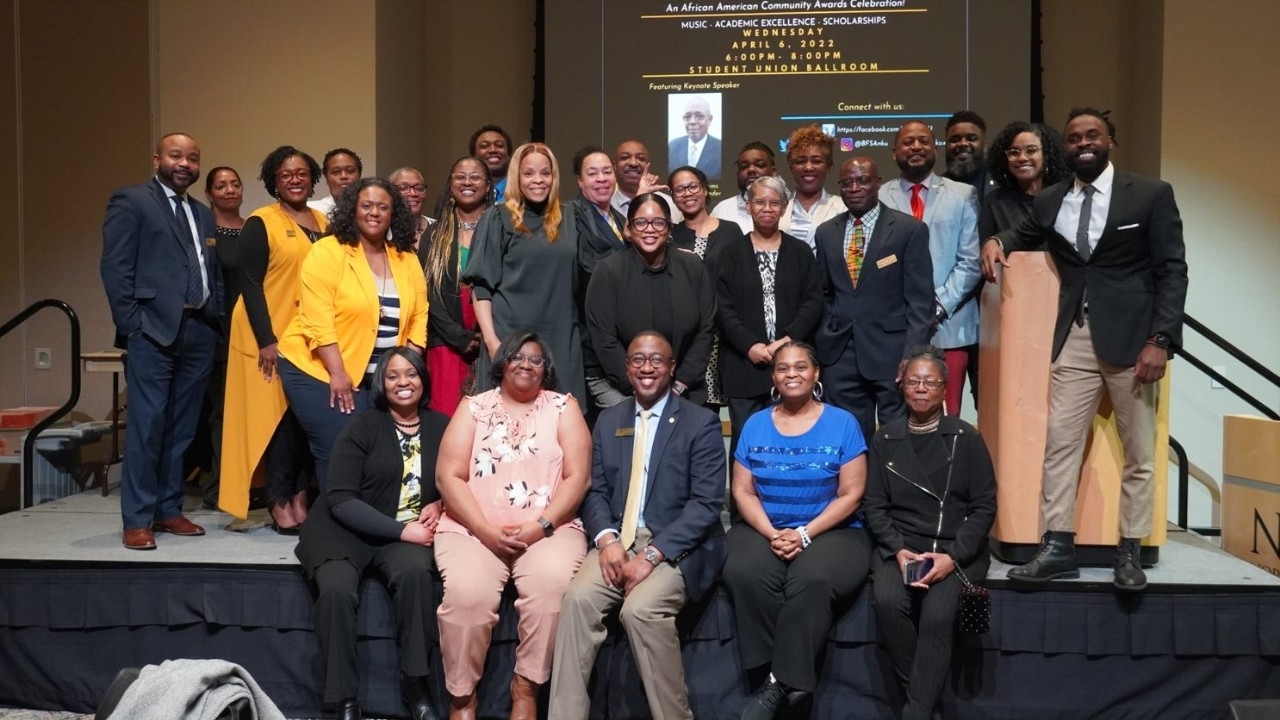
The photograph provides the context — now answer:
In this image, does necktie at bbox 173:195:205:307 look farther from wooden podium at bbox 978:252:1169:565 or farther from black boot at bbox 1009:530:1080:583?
black boot at bbox 1009:530:1080:583

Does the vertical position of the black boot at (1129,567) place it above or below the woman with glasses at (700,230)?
below

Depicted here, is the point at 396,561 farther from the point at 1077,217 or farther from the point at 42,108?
the point at 42,108

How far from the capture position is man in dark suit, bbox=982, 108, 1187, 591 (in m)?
3.75

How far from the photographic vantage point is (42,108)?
7.30 meters

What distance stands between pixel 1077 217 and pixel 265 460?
10.8 feet

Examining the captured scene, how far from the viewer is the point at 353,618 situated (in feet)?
12.0

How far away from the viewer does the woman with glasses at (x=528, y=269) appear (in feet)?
14.1

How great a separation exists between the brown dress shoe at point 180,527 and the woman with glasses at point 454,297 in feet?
3.38

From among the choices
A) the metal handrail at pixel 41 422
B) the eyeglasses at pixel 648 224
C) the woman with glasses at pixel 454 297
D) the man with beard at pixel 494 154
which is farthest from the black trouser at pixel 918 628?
the metal handrail at pixel 41 422

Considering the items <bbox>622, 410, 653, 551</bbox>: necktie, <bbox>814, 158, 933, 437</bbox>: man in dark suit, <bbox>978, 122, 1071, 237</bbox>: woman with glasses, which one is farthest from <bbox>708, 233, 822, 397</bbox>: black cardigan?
<bbox>978, 122, 1071, 237</bbox>: woman with glasses

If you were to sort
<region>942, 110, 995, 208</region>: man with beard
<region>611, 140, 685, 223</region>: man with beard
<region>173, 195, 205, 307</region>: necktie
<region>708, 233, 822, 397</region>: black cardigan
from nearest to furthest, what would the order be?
<region>708, 233, 822, 397</region>: black cardigan, <region>173, 195, 205, 307</region>: necktie, <region>942, 110, 995, 208</region>: man with beard, <region>611, 140, 685, 223</region>: man with beard

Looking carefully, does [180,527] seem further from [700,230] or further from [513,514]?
[700,230]

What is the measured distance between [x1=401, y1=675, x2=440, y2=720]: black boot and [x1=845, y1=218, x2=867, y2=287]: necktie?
206cm

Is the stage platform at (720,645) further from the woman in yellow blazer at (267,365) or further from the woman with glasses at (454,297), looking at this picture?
the woman with glasses at (454,297)
